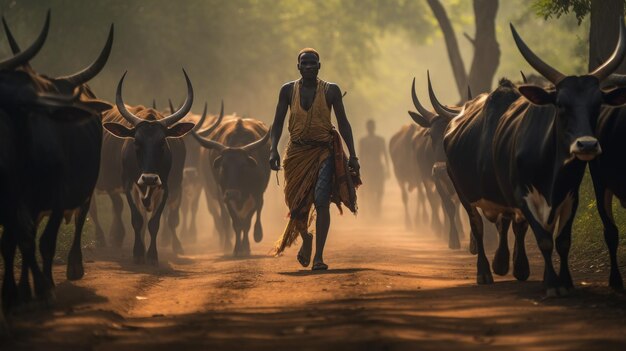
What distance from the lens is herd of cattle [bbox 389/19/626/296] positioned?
9727 millimetres

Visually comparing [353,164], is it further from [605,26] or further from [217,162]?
[217,162]

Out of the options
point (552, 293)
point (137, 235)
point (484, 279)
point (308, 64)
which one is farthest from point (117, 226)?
point (552, 293)

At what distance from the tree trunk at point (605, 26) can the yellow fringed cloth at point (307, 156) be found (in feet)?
14.4

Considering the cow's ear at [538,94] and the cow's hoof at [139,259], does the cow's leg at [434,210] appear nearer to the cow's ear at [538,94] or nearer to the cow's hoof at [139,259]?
the cow's hoof at [139,259]

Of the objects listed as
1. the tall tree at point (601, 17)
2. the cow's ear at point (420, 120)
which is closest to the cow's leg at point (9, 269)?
the tall tree at point (601, 17)

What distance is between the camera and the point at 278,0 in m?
35.7

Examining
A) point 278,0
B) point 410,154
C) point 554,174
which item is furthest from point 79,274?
point 278,0

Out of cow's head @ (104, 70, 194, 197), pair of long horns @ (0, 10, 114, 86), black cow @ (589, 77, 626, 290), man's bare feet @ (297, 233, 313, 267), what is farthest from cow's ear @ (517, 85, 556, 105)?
cow's head @ (104, 70, 194, 197)

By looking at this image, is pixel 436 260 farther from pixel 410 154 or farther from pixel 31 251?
pixel 410 154

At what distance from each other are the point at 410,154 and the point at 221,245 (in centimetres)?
740

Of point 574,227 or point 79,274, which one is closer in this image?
point 79,274

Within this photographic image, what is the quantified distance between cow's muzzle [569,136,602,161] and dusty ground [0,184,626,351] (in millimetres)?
1153

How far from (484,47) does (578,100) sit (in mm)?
13796

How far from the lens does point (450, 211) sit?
2011 centimetres
